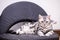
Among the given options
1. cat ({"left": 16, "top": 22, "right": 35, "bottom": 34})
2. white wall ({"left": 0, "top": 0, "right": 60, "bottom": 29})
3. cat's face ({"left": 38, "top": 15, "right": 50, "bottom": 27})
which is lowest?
cat ({"left": 16, "top": 22, "right": 35, "bottom": 34})

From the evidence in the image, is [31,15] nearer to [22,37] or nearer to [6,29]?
[6,29]

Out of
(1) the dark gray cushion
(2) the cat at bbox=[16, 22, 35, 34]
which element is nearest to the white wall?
(1) the dark gray cushion

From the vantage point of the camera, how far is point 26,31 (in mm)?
1802

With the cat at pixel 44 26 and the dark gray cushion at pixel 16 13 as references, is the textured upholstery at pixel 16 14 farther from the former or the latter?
the cat at pixel 44 26

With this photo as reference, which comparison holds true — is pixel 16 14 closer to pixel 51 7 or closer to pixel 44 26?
pixel 44 26

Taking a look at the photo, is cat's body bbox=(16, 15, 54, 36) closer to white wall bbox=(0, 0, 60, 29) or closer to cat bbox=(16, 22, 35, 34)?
cat bbox=(16, 22, 35, 34)

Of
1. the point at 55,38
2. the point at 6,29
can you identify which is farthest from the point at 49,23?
the point at 6,29

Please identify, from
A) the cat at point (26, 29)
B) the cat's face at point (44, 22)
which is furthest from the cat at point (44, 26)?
the cat at point (26, 29)

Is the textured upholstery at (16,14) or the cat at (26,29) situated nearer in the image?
the cat at (26,29)

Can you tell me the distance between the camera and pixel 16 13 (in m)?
2.09

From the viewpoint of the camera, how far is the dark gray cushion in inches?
78.7

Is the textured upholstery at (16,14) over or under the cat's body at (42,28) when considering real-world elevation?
over

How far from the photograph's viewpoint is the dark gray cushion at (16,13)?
200 centimetres

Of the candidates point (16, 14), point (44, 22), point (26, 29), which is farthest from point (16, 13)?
point (44, 22)
